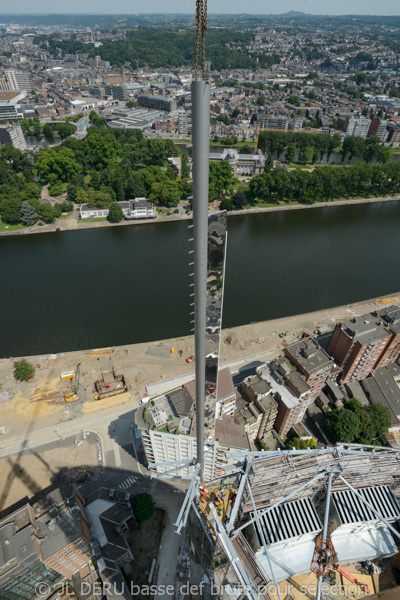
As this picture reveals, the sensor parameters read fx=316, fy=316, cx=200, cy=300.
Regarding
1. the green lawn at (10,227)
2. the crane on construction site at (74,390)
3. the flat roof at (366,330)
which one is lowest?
the crane on construction site at (74,390)

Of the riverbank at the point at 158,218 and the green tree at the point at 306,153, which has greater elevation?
the green tree at the point at 306,153

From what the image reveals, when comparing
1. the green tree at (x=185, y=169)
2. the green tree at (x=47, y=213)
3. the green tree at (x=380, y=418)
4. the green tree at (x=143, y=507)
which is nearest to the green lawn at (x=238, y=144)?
the green tree at (x=185, y=169)

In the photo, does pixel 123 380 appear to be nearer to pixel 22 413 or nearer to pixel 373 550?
pixel 22 413

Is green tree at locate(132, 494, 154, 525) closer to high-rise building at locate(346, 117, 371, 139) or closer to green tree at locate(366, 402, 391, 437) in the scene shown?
green tree at locate(366, 402, 391, 437)

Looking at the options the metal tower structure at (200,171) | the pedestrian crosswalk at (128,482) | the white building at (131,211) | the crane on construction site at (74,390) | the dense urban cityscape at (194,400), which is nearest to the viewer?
the metal tower structure at (200,171)

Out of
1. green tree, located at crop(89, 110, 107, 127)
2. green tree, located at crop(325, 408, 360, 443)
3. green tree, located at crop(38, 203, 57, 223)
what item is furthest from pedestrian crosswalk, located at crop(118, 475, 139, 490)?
green tree, located at crop(89, 110, 107, 127)

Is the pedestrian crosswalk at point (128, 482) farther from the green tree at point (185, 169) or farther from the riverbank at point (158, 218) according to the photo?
the green tree at point (185, 169)

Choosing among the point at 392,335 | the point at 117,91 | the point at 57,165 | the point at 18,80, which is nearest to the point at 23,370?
the point at 392,335
